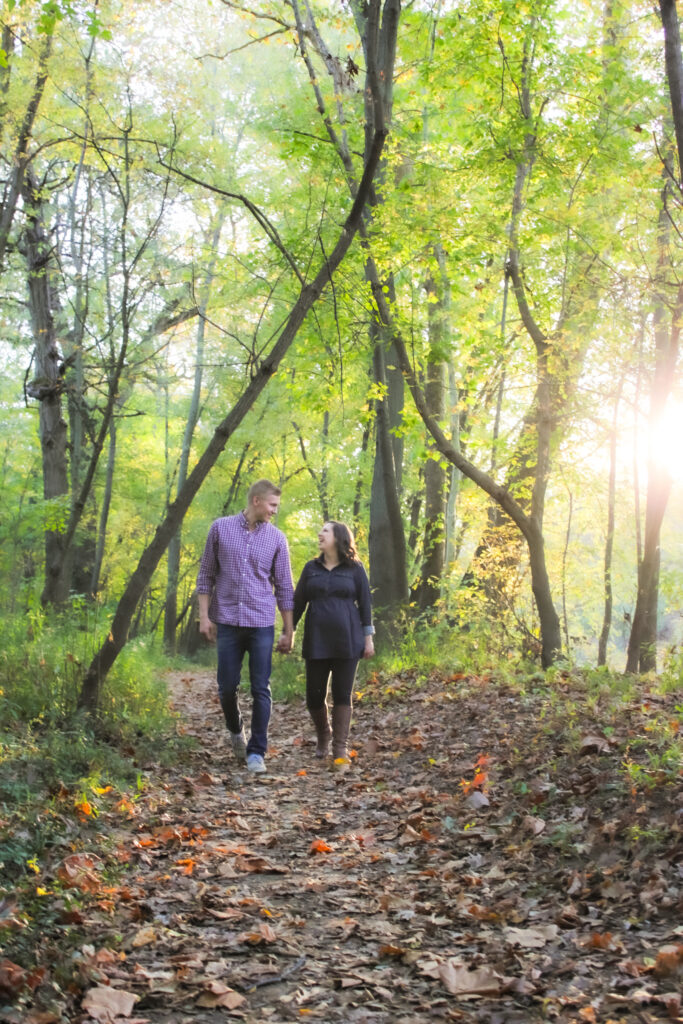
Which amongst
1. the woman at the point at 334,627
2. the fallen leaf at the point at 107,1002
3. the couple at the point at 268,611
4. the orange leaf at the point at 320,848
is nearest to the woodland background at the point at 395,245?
the couple at the point at 268,611

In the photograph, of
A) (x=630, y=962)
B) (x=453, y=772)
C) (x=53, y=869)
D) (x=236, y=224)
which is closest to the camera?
(x=630, y=962)

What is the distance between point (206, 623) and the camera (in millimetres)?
6750

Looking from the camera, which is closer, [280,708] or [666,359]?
[666,359]

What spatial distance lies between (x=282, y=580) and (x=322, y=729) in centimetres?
148

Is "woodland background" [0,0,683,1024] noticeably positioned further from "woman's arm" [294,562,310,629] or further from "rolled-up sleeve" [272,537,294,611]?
"woman's arm" [294,562,310,629]

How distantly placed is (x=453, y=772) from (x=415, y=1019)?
3394mm

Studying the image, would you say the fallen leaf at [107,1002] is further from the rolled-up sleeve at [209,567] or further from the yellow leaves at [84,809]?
the rolled-up sleeve at [209,567]

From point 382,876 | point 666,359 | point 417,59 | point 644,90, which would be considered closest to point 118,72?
point 417,59

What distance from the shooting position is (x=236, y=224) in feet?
72.6

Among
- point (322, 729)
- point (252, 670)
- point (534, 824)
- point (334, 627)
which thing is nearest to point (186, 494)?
point (252, 670)

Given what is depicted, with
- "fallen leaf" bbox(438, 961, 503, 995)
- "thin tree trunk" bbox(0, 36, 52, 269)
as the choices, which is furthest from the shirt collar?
"thin tree trunk" bbox(0, 36, 52, 269)

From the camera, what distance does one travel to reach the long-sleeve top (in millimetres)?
7387

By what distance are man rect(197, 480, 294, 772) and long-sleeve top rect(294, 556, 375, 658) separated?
0.43 m

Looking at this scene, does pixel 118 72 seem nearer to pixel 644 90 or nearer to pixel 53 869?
pixel 644 90
